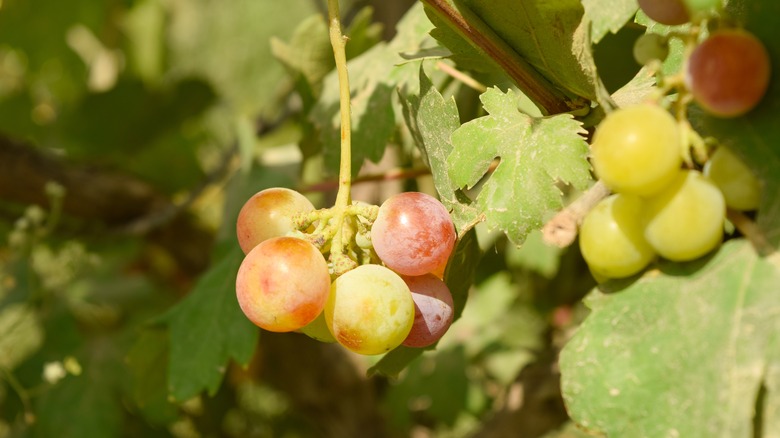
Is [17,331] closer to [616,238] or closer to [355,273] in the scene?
[355,273]

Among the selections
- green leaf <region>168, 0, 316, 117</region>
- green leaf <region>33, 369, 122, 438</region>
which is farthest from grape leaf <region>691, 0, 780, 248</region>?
green leaf <region>168, 0, 316, 117</region>

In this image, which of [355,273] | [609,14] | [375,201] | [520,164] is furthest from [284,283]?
[375,201]

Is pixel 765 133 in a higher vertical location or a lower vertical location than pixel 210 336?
higher

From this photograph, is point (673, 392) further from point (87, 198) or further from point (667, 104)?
point (87, 198)

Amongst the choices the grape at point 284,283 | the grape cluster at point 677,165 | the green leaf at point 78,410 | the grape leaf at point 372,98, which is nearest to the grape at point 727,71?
the grape cluster at point 677,165

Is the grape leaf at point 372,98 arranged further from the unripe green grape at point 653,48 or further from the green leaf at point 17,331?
the green leaf at point 17,331

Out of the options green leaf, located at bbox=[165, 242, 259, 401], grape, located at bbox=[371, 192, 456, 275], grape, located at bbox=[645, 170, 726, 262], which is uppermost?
grape, located at bbox=[645, 170, 726, 262]

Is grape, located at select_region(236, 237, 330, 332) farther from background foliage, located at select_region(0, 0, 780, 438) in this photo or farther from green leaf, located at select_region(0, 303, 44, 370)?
green leaf, located at select_region(0, 303, 44, 370)
